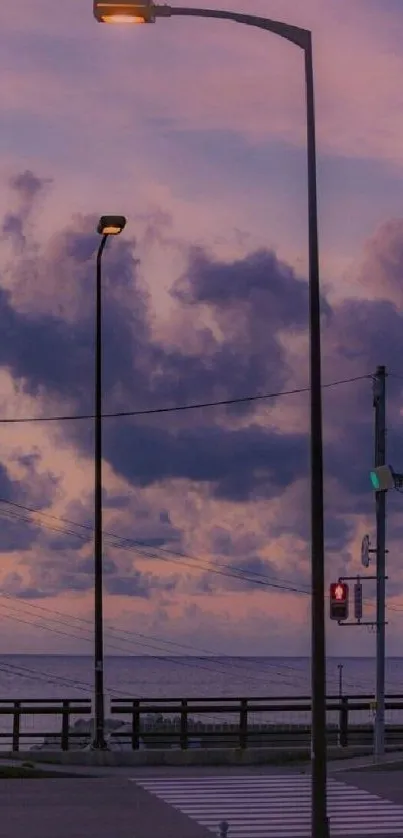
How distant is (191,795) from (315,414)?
10.4m

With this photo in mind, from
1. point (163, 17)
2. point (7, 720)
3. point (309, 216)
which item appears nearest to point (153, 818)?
point (309, 216)

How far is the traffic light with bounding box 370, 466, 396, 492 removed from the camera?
3509 centimetres

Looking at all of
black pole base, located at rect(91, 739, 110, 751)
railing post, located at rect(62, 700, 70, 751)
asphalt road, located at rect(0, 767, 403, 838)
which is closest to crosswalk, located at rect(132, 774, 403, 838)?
asphalt road, located at rect(0, 767, 403, 838)

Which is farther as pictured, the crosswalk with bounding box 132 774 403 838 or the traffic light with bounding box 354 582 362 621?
the traffic light with bounding box 354 582 362 621

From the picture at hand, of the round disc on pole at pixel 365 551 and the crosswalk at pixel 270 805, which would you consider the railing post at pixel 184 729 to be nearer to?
the crosswalk at pixel 270 805

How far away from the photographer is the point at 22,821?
23719 millimetres

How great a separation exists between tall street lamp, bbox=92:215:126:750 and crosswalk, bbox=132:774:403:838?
13.6ft

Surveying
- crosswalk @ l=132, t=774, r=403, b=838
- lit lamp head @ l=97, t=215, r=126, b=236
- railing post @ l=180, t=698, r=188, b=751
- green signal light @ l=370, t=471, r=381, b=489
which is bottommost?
railing post @ l=180, t=698, r=188, b=751

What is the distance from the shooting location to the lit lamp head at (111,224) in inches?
1359

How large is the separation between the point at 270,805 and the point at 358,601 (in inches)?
386

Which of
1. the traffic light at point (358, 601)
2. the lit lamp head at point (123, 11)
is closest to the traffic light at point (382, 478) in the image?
the traffic light at point (358, 601)

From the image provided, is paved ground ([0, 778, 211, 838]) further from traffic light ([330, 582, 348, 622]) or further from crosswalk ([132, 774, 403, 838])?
traffic light ([330, 582, 348, 622])

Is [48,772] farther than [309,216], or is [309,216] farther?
[48,772]

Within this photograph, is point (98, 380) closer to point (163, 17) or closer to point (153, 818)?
point (153, 818)
